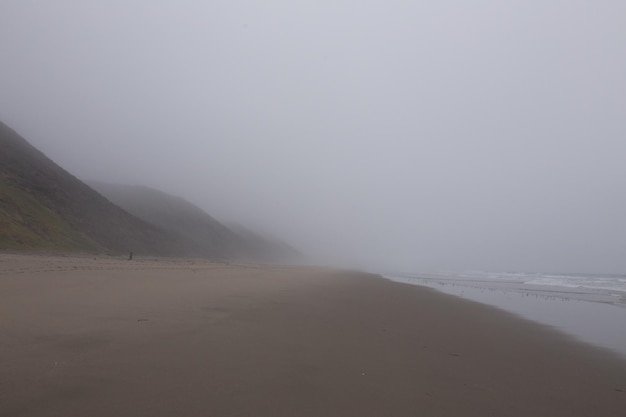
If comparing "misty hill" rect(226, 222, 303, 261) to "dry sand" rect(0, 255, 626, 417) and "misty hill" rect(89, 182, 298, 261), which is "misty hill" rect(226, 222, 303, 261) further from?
"dry sand" rect(0, 255, 626, 417)

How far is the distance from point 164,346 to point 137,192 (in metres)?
107

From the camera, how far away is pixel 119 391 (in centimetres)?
382

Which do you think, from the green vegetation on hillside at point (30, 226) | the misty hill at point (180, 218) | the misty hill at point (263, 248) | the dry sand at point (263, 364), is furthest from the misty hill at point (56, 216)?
the misty hill at point (263, 248)

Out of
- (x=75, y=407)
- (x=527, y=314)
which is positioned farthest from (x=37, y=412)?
(x=527, y=314)

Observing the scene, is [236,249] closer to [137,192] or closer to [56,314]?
[137,192]

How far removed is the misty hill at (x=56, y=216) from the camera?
111 ft

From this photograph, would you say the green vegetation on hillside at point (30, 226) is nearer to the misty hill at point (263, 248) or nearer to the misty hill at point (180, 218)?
the misty hill at point (180, 218)

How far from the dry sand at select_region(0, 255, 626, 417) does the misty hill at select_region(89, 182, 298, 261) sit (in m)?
77.7

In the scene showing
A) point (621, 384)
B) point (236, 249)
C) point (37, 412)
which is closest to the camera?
point (37, 412)

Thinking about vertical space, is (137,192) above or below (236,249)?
→ above

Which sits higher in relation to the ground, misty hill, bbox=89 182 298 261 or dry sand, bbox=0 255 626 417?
misty hill, bbox=89 182 298 261

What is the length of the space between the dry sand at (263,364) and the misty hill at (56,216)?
26901 millimetres

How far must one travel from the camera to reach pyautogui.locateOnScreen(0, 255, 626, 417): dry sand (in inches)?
151

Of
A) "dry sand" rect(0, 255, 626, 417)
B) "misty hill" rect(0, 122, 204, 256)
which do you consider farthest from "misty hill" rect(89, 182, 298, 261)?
"dry sand" rect(0, 255, 626, 417)
